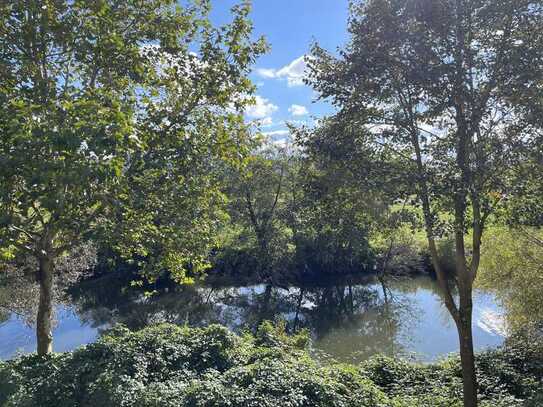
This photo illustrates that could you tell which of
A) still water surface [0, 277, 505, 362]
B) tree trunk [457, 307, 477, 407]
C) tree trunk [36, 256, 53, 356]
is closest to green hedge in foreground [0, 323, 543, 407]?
tree trunk [36, 256, 53, 356]

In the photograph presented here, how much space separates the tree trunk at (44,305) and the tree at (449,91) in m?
7.06

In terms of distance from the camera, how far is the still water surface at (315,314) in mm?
24484

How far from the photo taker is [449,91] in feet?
28.8

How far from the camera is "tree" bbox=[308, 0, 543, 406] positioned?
8.54 metres

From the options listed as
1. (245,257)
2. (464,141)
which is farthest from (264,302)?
(464,141)

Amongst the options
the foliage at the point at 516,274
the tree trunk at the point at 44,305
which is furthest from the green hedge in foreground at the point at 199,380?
the foliage at the point at 516,274

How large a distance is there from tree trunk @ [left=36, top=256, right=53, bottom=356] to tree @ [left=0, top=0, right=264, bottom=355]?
0.02m

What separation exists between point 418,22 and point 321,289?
2863cm

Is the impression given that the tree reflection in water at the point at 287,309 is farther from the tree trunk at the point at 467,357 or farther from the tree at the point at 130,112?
the tree at the point at 130,112

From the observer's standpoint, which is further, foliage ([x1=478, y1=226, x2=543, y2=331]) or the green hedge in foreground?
foliage ([x1=478, y1=226, x2=543, y2=331])

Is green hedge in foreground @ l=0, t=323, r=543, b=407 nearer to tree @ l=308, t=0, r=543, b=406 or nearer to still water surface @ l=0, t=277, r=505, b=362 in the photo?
tree @ l=308, t=0, r=543, b=406

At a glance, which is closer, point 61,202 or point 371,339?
point 61,202

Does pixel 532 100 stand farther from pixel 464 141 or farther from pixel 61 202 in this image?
pixel 61 202

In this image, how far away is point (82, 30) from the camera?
8.35m
